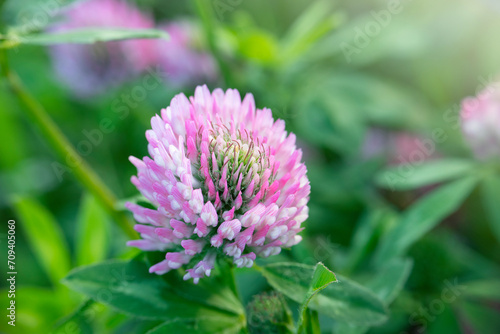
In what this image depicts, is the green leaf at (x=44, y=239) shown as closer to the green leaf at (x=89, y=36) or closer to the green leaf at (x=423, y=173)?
the green leaf at (x=89, y=36)

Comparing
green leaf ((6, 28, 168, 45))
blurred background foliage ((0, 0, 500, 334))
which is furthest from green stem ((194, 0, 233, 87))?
green leaf ((6, 28, 168, 45))

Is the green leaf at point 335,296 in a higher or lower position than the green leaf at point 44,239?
lower

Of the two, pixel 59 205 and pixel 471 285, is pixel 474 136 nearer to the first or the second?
pixel 471 285

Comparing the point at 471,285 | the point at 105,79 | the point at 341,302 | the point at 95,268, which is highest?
the point at 105,79

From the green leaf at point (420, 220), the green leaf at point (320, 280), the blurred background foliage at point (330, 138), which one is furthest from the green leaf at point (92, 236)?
the green leaf at point (320, 280)

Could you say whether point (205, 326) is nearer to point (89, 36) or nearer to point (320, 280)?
point (320, 280)

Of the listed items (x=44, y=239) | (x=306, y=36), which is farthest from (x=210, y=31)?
(x=44, y=239)

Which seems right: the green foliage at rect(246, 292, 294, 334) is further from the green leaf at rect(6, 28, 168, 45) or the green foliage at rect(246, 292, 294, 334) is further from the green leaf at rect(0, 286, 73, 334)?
the green leaf at rect(0, 286, 73, 334)

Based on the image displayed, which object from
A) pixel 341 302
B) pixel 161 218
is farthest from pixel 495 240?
pixel 161 218
